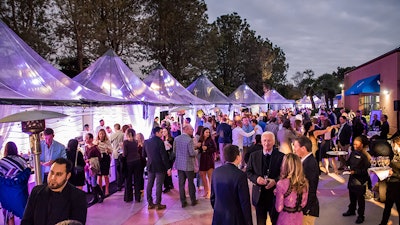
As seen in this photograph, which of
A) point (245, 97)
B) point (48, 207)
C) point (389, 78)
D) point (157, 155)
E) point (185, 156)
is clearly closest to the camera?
point (48, 207)

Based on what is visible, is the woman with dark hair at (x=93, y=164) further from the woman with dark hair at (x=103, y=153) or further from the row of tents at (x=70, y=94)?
the row of tents at (x=70, y=94)

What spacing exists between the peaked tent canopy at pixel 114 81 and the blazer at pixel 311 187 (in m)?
8.85

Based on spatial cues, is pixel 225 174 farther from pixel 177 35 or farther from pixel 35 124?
pixel 177 35

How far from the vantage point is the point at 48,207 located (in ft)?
9.10

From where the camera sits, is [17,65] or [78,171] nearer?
[78,171]

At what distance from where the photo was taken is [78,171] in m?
6.77

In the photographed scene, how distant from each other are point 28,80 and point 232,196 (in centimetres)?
593

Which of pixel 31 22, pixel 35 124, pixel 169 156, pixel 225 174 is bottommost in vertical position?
pixel 169 156

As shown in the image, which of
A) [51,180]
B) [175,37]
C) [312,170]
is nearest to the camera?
[51,180]

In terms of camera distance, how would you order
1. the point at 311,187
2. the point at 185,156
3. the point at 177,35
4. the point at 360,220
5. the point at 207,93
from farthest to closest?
the point at 177,35, the point at 207,93, the point at 185,156, the point at 360,220, the point at 311,187

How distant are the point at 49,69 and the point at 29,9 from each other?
43.2 feet

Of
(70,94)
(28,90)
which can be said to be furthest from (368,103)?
(28,90)

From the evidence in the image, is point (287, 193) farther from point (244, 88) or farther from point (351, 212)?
point (244, 88)

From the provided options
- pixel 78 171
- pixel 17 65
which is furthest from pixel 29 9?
pixel 78 171
